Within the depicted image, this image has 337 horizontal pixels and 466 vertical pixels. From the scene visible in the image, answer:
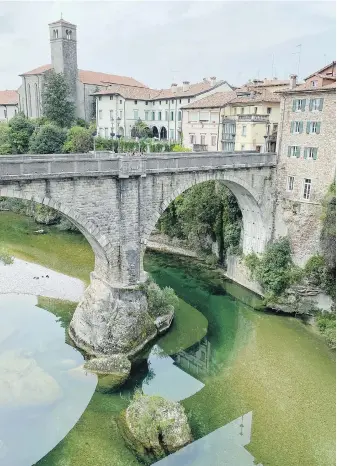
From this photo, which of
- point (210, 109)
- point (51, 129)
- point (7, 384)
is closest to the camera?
point (7, 384)

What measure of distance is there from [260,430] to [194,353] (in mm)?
6454

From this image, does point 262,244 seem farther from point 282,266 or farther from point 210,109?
point 210,109

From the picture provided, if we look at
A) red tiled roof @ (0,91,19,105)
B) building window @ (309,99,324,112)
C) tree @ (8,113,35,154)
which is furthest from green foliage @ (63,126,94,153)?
building window @ (309,99,324,112)

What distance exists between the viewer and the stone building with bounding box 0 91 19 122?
76.9 meters

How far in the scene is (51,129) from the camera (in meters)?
53.4

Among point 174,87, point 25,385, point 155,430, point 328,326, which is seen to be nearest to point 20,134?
point 174,87

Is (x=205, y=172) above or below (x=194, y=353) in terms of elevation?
above

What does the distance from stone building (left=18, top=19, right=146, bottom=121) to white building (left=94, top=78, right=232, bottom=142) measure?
7457mm

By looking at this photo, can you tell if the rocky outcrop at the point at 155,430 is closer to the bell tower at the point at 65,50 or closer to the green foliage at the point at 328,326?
the green foliage at the point at 328,326

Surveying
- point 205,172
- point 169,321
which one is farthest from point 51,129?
point 169,321

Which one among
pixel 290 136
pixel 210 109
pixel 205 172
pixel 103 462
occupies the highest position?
pixel 210 109

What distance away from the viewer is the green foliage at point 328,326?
22641mm

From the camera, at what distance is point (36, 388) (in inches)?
744

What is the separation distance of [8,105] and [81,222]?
67.5 metres
